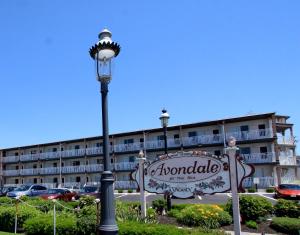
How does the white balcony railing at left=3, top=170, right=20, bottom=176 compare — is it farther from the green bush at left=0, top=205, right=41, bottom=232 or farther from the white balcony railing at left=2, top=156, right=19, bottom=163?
the green bush at left=0, top=205, right=41, bottom=232

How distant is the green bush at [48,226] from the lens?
9.99 metres

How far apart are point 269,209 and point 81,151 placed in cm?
4237

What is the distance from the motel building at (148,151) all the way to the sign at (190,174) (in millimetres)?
23643

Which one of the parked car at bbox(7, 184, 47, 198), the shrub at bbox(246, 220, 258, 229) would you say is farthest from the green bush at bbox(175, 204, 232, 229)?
the parked car at bbox(7, 184, 47, 198)

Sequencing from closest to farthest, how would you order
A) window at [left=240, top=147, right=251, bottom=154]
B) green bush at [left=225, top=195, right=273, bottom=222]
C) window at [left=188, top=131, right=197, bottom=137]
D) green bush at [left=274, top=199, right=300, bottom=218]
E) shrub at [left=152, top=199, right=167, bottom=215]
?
green bush at [left=225, top=195, right=273, bottom=222]
green bush at [left=274, top=199, right=300, bottom=218]
shrub at [left=152, top=199, right=167, bottom=215]
window at [left=240, top=147, right=251, bottom=154]
window at [left=188, top=131, right=197, bottom=137]

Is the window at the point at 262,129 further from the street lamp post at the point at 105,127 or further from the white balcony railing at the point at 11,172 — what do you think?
the white balcony railing at the point at 11,172

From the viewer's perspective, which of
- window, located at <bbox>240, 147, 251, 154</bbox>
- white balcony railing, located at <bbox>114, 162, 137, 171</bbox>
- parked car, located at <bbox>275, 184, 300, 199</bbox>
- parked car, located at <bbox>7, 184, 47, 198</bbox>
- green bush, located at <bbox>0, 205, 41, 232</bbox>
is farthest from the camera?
white balcony railing, located at <bbox>114, 162, 137, 171</bbox>

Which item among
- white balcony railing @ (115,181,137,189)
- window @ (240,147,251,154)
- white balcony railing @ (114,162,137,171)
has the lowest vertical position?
white balcony railing @ (115,181,137,189)

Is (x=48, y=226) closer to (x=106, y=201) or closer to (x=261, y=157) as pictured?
(x=106, y=201)

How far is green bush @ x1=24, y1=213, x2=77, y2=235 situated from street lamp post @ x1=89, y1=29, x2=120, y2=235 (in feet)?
10.3

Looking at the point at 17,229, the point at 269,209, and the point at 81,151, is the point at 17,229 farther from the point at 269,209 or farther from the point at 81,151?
the point at 81,151

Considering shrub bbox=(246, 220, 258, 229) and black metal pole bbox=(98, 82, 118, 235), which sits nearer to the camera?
black metal pole bbox=(98, 82, 118, 235)

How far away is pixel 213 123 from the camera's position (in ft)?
134

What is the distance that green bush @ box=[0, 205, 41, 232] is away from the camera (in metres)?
12.2
